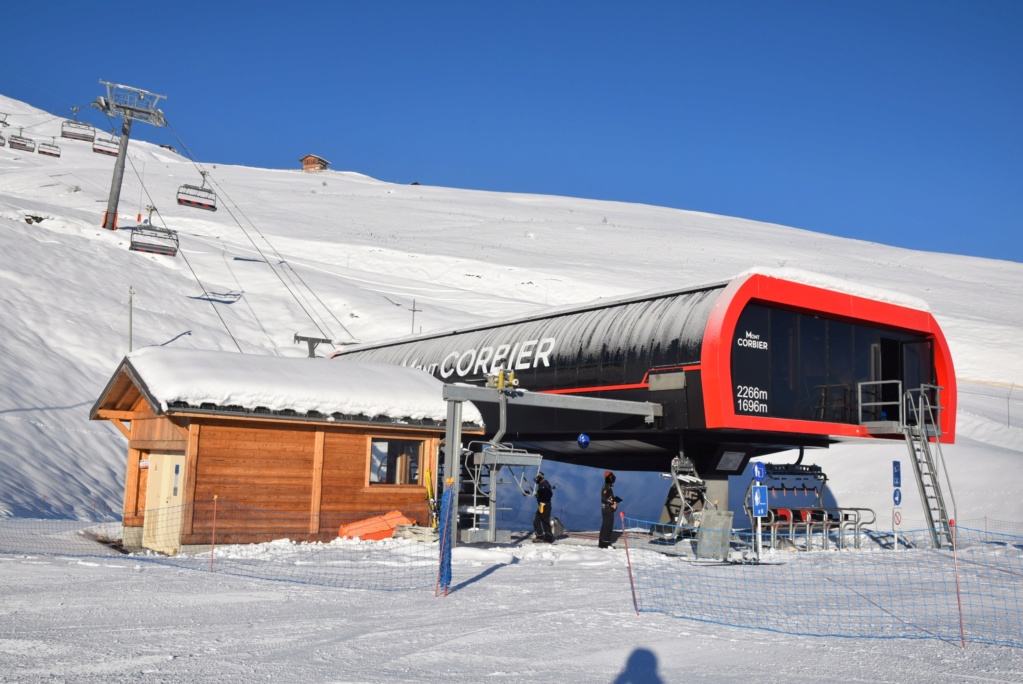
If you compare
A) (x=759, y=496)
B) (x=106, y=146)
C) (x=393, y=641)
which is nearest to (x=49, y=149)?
(x=106, y=146)

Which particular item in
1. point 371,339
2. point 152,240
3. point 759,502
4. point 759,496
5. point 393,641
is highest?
point 152,240

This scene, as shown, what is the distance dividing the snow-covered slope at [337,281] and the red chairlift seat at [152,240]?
1.79 m

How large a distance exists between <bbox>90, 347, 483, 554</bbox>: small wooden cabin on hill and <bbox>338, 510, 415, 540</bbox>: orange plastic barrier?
0.25 metres

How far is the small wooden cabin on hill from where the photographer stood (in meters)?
16.5

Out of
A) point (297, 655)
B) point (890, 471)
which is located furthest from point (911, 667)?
point (890, 471)

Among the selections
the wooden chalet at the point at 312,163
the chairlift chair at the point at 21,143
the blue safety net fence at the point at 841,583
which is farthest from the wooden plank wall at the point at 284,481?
the wooden chalet at the point at 312,163

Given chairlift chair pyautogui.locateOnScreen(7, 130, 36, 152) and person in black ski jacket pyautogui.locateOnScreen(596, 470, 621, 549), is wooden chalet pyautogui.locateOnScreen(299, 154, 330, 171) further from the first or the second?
person in black ski jacket pyautogui.locateOnScreen(596, 470, 621, 549)

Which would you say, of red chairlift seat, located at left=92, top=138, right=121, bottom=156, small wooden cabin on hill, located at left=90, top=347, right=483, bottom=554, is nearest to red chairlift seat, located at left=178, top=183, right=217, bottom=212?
red chairlift seat, located at left=92, top=138, right=121, bottom=156

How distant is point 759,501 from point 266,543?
8901 mm

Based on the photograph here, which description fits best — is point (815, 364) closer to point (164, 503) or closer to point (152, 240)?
point (164, 503)

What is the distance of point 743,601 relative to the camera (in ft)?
38.2

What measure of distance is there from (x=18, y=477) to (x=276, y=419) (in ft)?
29.1

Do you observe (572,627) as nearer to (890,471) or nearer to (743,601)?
(743,601)

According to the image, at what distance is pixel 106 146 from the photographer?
152 ft
